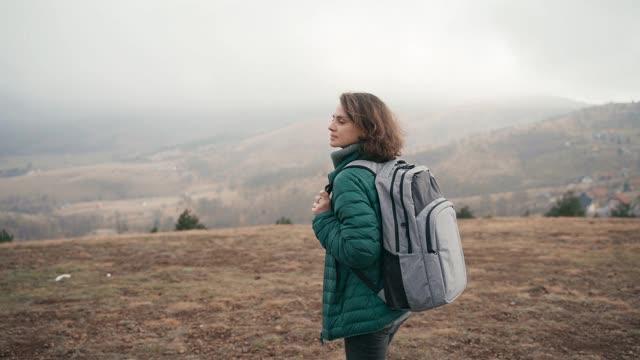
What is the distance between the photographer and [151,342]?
7.49 metres

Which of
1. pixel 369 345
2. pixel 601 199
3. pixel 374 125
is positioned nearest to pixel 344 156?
pixel 374 125

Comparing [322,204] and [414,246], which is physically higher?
[322,204]

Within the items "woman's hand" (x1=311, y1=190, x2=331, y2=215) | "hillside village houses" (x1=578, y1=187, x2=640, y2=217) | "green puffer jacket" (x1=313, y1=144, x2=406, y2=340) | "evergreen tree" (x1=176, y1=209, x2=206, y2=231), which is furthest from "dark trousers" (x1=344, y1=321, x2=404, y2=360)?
"hillside village houses" (x1=578, y1=187, x2=640, y2=217)

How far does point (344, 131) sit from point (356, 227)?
757 millimetres

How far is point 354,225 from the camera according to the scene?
321 centimetres

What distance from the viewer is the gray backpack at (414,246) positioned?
3.21 meters

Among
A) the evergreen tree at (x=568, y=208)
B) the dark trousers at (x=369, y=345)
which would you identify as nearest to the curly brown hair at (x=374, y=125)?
the dark trousers at (x=369, y=345)

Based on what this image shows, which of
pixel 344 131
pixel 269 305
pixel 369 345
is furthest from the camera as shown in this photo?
pixel 269 305

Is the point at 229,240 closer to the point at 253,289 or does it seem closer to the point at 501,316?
the point at 253,289

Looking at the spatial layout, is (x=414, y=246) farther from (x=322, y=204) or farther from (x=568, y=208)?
(x=568, y=208)

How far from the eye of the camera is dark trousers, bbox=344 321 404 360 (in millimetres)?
3443

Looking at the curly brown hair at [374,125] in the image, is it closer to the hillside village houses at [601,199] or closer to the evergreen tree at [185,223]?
the evergreen tree at [185,223]

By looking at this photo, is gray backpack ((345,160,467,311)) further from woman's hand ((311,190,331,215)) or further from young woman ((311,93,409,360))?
woman's hand ((311,190,331,215))

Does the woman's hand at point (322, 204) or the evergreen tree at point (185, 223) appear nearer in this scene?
the woman's hand at point (322, 204)
